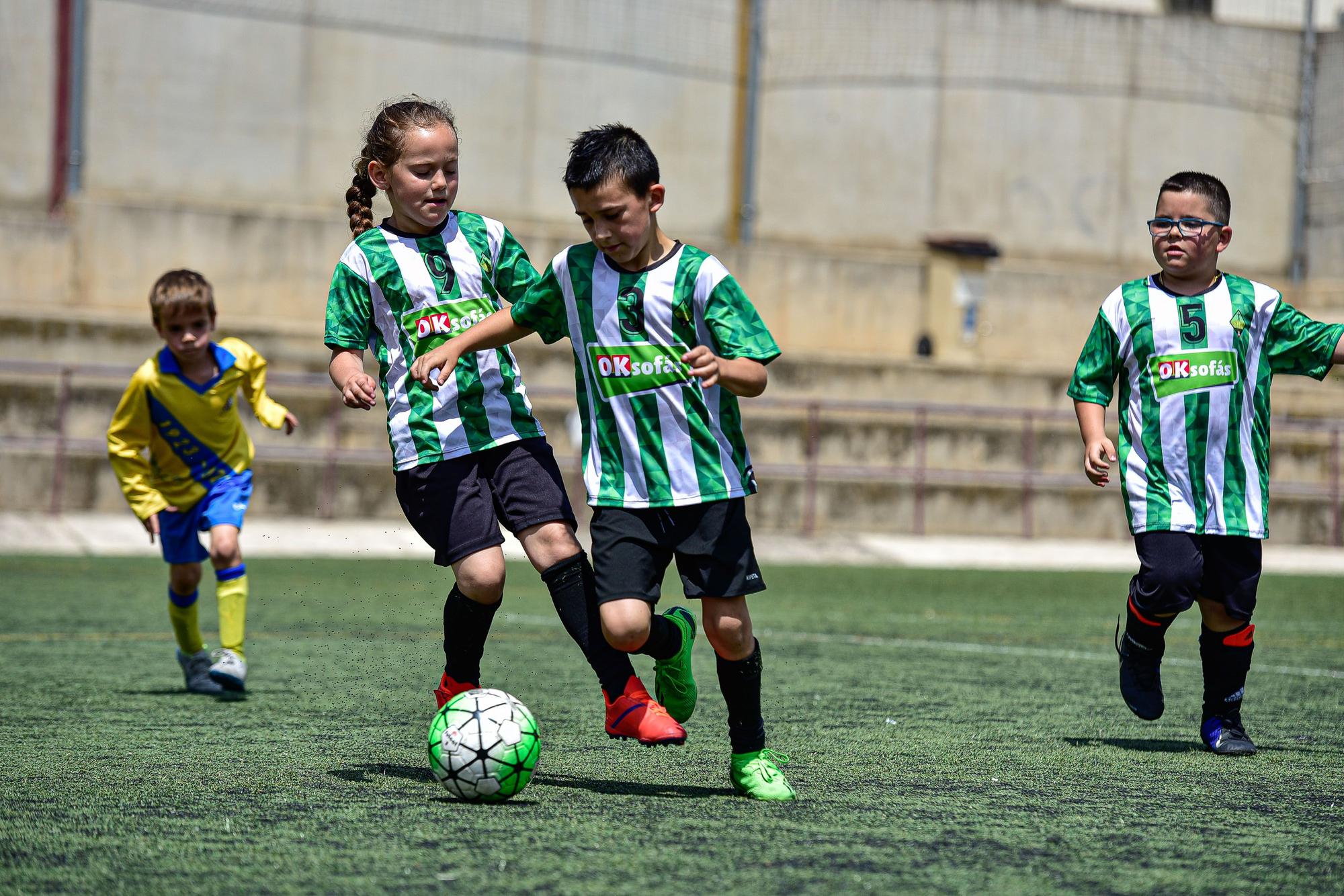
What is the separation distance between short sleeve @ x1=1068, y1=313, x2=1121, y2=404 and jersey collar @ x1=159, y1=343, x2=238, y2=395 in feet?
10.2

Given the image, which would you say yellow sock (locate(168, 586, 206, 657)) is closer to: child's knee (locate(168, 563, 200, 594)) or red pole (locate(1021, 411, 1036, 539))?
child's knee (locate(168, 563, 200, 594))

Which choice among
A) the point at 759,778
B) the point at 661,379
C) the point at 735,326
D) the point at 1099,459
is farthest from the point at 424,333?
the point at 1099,459

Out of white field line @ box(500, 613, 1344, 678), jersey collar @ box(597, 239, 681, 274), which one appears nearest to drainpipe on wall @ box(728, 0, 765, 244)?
white field line @ box(500, 613, 1344, 678)

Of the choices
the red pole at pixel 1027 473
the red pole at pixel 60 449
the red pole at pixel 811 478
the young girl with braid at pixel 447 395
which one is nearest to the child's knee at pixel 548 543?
the young girl with braid at pixel 447 395

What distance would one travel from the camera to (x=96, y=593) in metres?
10.1

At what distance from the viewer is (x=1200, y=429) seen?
4.86m

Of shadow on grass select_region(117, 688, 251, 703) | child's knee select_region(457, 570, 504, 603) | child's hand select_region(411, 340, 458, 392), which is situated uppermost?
child's hand select_region(411, 340, 458, 392)

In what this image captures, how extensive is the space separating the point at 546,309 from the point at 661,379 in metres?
0.38

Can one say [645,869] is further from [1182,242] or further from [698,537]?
[1182,242]

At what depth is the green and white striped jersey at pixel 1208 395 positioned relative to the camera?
4840 millimetres

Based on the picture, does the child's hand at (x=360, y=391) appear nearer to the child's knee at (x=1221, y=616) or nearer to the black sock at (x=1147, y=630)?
the black sock at (x=1147, y=630)

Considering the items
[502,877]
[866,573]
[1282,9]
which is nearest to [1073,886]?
[502,877]

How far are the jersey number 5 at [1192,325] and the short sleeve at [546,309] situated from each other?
1.92 meters

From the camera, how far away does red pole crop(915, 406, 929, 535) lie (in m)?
16.4
